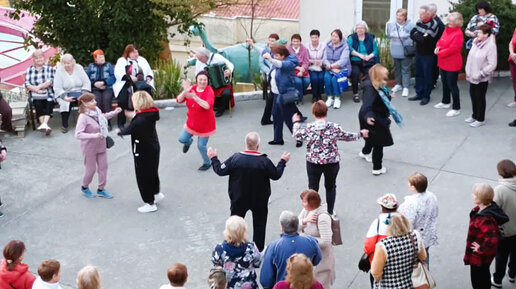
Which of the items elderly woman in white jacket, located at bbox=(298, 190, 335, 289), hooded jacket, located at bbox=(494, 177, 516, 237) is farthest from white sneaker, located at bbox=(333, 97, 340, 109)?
elderly woman in white jacket, located at bbox=(298, 190, 335, 289)

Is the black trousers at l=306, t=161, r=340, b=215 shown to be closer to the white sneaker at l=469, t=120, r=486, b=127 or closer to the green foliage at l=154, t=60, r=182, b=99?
the white sneaker at l=469, t=120, r=486, b=127

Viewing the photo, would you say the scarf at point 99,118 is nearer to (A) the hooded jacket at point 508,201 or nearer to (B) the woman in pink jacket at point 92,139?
(B) the woman in pink jacket at point 92,139

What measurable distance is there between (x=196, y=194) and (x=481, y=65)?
4803 millimetres

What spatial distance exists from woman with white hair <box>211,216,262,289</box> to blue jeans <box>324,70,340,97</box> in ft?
21.8

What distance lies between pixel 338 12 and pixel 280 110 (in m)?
7.03

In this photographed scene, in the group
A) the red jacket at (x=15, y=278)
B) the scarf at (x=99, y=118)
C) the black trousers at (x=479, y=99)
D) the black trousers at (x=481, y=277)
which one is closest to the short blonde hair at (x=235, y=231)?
the red jacket at (x=15, y=278)

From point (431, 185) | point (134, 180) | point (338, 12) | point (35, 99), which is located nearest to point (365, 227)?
point (431, 185)

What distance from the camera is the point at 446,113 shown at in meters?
11.5

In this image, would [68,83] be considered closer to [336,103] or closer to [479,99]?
[336,103]

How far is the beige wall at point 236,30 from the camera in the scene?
78.6ft

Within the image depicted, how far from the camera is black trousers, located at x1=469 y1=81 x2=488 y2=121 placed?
35.1ft

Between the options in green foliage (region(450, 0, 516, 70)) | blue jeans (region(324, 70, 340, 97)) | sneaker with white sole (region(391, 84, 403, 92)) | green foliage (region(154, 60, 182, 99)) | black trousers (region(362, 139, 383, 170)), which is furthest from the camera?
green foliage (region(154, 60, 182, 99))

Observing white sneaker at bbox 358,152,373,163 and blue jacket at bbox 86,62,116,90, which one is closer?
white sneaker at bbox 358,152,373,163

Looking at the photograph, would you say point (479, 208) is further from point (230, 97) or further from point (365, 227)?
point (230, 97)
